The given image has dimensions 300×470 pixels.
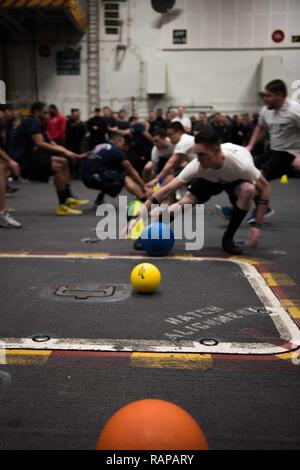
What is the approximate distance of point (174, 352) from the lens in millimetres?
2670

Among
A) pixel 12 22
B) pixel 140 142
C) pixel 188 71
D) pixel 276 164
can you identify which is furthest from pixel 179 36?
pixel 276 164

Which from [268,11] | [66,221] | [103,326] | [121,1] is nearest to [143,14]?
[121,1]

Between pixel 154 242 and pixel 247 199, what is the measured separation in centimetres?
106

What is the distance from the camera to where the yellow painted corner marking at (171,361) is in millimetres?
2510

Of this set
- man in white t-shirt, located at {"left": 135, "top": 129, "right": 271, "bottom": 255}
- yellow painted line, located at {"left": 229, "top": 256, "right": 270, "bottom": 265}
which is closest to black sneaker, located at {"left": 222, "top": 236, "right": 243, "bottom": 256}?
man in white t-shirt, located at {"left": 135, "top": 129, "right": 271, "bottom": 255}

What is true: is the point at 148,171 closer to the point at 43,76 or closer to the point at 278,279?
the point at 278,279

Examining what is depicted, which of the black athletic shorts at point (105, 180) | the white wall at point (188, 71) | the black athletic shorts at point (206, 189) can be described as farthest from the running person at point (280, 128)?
the white wall at point (188, 71)

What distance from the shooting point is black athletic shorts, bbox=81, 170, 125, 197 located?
25.0 feet

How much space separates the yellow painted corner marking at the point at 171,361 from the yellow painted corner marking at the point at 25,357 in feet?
1.61

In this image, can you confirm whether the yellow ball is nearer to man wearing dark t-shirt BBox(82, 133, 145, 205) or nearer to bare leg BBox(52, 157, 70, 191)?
man wearing dark t-shirt BBox(82, 133, 145, 205)

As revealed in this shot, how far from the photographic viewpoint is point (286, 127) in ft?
19.6

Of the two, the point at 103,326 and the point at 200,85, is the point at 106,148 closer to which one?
the point at 103,326

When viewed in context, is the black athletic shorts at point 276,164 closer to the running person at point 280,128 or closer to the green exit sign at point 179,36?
the running person at point 280,128

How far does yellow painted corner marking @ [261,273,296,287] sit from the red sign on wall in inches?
540
